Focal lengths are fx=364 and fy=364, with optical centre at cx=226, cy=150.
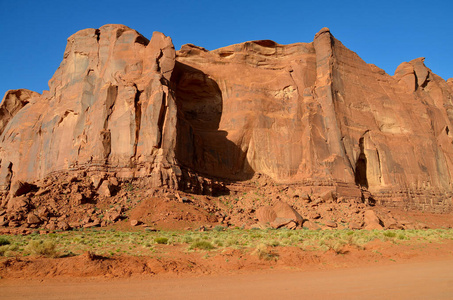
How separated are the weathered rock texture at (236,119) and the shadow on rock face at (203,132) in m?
0.13

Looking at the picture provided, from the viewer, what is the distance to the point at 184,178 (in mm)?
31922

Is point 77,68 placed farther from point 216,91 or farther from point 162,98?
point 216,91

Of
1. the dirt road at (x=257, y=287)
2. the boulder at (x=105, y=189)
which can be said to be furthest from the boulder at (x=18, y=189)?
the dirt road at (x=257, y=287)

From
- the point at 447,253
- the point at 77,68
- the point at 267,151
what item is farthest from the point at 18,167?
the point at 447,253

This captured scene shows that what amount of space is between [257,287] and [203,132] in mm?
33076

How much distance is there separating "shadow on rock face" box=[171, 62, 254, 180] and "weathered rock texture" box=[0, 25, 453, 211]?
133 millimetres

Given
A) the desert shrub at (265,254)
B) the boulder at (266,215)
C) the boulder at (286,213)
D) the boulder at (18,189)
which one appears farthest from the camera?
the boulder at (266,215)

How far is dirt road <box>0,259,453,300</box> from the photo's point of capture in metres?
8.30

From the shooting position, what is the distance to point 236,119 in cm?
4228

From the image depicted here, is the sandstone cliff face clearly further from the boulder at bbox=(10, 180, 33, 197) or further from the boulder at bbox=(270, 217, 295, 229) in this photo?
the boulder at bbox=(270, 217, 295, 229)

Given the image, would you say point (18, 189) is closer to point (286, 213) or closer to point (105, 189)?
Answer: point (105, 189)

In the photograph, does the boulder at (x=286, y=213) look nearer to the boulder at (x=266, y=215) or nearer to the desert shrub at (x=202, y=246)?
the boulder at (x=266, y=215)

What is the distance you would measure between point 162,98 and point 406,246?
77.3 ft

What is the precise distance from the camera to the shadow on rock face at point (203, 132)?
3622 centimetres
